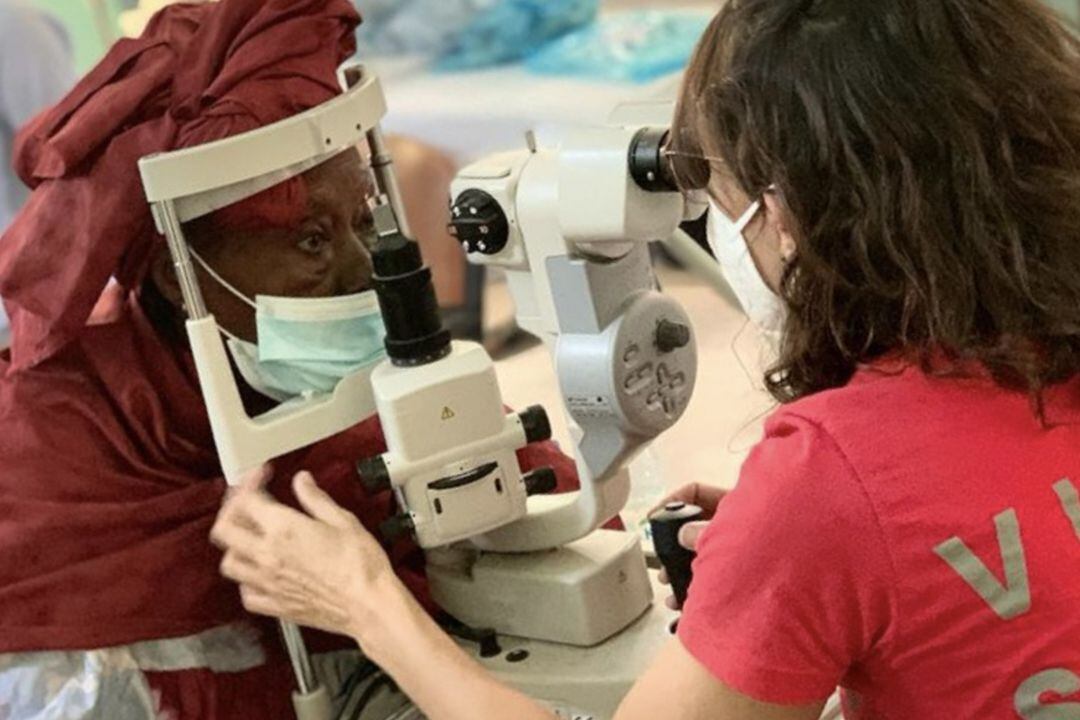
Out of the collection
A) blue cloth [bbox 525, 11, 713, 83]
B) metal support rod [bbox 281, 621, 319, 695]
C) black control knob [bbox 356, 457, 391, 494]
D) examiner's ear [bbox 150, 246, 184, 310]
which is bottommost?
blue cloth [bbox 525, 11, 713, 83]

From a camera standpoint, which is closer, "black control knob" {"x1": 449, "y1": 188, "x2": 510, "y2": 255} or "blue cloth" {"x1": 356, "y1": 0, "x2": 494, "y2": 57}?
"black control knob" {"x1": 449, "y1": 188, "x2": 510, "y2": 255}

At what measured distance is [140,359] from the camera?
1280mm

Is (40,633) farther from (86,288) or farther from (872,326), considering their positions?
(872,326)

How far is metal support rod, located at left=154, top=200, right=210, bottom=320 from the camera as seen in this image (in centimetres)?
114

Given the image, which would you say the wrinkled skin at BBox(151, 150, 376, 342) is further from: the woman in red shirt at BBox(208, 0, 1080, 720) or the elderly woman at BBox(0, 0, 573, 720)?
the woman in red shirt at BBox(208, 0, 1080, 720)

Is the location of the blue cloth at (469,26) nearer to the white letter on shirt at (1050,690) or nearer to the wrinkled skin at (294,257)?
the wrinkled skin at (294,257)

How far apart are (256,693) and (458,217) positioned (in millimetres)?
424

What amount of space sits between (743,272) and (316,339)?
0.36 metres

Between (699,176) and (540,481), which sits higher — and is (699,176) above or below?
above

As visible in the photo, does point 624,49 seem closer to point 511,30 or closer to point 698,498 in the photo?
point 511,30

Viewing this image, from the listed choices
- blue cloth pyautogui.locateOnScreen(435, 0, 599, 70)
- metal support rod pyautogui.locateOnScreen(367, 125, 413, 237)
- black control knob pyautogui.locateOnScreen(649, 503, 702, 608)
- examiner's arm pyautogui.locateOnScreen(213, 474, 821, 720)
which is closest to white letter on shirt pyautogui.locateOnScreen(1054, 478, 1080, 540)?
examiner's arm pyautogui.locateOnScreen(213, 474, 821, 720)

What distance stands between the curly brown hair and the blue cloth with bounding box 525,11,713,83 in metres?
2.36

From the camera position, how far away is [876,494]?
91cm

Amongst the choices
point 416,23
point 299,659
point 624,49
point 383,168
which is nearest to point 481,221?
point 383,168
